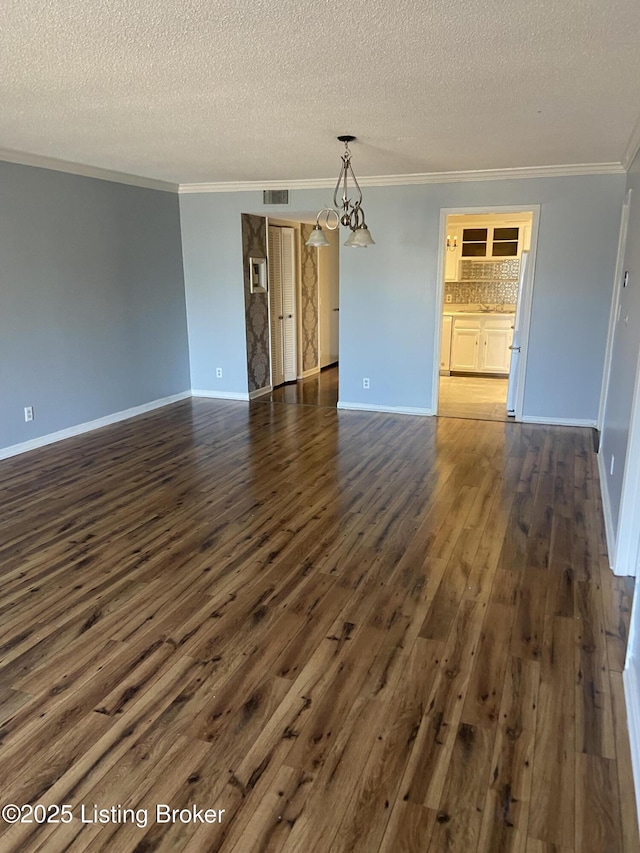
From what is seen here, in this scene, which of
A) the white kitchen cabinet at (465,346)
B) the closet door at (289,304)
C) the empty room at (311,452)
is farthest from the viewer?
the white kitchen cabinet at (465,346)

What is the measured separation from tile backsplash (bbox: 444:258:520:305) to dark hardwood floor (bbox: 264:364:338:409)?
254cm

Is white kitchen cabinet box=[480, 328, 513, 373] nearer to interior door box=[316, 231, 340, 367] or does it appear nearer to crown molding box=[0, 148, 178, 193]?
interior door box=[316, 231, 340, 367]

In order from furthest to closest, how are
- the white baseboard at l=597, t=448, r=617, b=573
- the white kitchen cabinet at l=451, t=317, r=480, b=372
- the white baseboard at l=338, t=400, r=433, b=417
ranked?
the white kitchen cabinet at l=451, t=317, r=480, b=372 → the white baseboard at l=338, t=400, r=433, b=417 → the white baseboard at l=597, t=448, r=617, b=573

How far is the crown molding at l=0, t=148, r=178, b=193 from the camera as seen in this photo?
15.3 feet

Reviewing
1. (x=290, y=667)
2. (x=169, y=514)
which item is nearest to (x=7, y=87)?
(x=169, y=514)

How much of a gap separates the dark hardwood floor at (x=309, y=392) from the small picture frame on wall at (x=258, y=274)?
1.34 metres

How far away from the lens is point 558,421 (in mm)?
5977

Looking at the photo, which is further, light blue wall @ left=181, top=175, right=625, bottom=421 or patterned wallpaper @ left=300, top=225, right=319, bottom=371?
patterned wallpaper @ left=300, top=225, right=319, bottom=371

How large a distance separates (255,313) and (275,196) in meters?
1.41

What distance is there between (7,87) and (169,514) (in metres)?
2.55

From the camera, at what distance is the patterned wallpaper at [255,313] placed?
272 inches

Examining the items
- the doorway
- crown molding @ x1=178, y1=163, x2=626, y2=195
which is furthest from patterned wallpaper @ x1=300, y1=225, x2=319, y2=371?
crown molding @ x1=178, y1=163, x2=626, y2=195

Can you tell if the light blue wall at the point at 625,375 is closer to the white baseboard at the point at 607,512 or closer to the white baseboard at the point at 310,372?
the white baseboard at the point at 607,512

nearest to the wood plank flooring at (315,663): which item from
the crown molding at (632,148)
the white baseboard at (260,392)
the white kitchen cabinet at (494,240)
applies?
the crown molding at (632,148)
